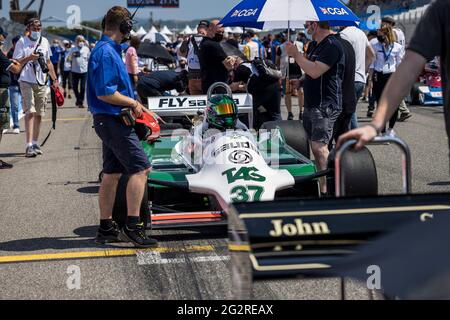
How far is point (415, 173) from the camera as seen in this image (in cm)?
916

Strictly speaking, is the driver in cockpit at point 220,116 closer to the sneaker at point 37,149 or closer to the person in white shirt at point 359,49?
the person in white shirt at point 359,49

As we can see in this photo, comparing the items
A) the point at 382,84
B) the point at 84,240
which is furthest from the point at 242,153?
the point at 382,84

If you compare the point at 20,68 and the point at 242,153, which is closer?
the point at 242,153

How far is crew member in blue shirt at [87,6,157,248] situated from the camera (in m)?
5.80

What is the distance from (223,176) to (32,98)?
19.5 ft

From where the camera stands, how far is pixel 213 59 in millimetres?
10656

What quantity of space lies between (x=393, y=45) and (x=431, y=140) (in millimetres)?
2603

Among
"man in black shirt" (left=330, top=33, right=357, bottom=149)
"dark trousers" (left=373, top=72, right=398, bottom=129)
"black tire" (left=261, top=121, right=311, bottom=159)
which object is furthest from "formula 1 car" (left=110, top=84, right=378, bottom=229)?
"dark trousers" (left=373, top=72, right=398, bottom=129)

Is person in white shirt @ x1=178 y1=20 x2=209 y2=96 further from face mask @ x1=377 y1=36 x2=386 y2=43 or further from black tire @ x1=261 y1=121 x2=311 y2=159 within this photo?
black tire @ x1=261 y1=121 x2=311 y2=159

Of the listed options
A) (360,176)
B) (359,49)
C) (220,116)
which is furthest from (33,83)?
(360,176)

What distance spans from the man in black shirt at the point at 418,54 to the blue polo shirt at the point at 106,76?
10.1 ft

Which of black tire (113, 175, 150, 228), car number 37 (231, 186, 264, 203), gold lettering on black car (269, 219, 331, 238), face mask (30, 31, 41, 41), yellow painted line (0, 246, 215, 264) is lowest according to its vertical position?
yellow painted line (0, 246, 215, 264)

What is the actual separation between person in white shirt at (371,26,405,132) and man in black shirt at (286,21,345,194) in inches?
264
